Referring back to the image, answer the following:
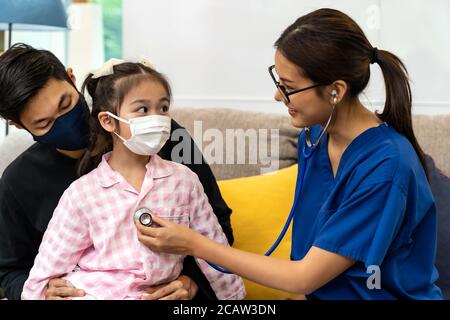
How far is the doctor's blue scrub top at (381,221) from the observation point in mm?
1369

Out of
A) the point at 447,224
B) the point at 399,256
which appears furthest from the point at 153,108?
the point at 447,224

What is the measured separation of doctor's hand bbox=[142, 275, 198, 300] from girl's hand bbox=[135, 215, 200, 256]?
13 centimetres

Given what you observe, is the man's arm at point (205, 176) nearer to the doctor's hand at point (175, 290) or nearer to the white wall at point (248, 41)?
the doctor's hand at point (175, 290)

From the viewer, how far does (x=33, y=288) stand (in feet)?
Answer: 5.11

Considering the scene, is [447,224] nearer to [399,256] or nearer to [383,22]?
[399,256]

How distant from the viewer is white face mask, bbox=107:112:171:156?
150 centimetres

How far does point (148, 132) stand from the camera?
1494 millimetres

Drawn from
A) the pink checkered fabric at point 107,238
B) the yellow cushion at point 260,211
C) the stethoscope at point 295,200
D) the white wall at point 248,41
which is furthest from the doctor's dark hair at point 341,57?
the white wall at point 248,41

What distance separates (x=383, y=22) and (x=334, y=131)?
1.67 meters

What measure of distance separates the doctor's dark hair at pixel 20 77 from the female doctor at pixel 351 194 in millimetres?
444

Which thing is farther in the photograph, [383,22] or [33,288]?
[383,22]

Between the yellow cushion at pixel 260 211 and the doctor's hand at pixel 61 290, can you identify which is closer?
the doctor's hand at pixel 61 290

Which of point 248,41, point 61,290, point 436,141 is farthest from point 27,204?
point 248,41

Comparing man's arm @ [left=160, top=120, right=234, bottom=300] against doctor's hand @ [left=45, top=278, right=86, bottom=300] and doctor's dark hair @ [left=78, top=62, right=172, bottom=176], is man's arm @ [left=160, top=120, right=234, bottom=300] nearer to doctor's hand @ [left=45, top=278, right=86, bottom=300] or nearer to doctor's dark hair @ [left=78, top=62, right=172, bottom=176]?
doctor's dark hair @ [left=78, top=62, right=172, bottom=176]
